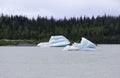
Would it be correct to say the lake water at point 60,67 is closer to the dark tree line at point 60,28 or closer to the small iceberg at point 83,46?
the small iceberg at point 83,46

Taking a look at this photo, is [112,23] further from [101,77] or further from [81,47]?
[101,77]

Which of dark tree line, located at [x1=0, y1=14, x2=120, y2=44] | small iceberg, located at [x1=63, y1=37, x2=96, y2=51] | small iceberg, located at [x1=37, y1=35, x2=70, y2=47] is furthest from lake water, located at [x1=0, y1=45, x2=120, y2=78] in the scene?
dark tree line, located at [x1=0, y1=14, x2=120, y2=44]

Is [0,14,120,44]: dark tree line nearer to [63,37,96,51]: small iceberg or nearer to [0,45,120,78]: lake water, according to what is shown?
[63,37,96,51]: small iceberg

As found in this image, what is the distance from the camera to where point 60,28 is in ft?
381

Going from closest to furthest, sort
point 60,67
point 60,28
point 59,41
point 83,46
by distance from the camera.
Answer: point 60,67 < point 83,46 < point 59,41 < point 60,28

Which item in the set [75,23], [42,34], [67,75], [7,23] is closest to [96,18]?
[75,23]

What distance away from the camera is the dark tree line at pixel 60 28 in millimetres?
112500

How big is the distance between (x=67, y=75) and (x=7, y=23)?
90.7 metres

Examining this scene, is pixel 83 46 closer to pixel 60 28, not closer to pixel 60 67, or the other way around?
pixel 60 67

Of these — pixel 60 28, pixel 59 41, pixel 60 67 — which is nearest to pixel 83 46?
pixel 59 41

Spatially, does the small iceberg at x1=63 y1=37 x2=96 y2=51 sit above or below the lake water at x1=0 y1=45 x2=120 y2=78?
below

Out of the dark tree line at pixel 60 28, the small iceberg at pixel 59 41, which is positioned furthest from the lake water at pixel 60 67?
the dark tree line at pixel 60 28

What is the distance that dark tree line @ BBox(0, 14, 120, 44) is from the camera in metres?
112

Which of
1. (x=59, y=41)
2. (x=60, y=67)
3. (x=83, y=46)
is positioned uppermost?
(x=60, y=67)
